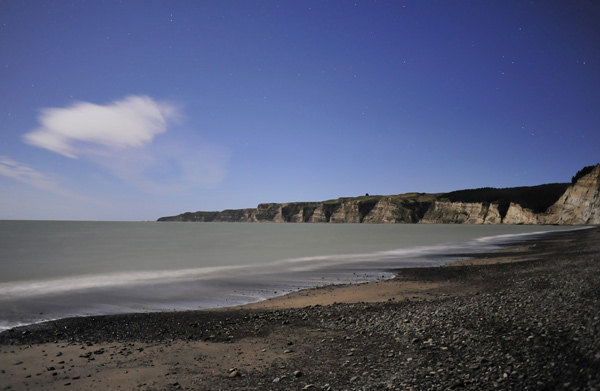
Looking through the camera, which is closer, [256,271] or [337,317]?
[337,317]

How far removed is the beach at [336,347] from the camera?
735cm

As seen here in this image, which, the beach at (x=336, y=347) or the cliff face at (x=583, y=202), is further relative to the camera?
the cliff face at (x=583, y=202)

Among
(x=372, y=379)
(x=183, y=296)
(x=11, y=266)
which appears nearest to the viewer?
(x=372, y=379)

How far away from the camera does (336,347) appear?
975 cm

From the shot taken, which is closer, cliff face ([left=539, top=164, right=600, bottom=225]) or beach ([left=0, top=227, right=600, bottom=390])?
beach ([left=0, top=227, right=600, bottom=390])

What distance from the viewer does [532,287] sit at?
15.0 m

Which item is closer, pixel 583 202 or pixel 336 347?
pixel 336 347

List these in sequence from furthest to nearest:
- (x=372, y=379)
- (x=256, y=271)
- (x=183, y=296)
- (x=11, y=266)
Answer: (x=11, y=266) < (x=256, y=271) < (x=183, y=296) < (x=372, y=379)

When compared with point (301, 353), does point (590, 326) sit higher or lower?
higher

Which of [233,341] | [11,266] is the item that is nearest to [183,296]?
[233,341]

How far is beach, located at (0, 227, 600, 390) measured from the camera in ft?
24.1

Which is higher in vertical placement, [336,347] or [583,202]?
[583,202]

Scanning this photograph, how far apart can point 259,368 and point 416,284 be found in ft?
43.7

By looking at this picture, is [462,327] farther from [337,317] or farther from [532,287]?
[532,287]
